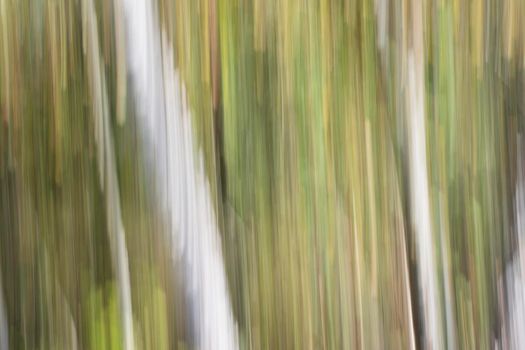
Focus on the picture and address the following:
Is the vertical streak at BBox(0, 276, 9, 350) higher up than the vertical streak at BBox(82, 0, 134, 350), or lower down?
lower down

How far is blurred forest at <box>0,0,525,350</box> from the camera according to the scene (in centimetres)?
44

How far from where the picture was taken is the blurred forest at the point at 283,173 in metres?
0.44

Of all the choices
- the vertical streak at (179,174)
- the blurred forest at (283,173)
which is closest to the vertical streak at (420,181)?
the blurred forest at (283,173)

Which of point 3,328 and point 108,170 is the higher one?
point 108,170

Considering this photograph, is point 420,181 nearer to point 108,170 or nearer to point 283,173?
point 283,173

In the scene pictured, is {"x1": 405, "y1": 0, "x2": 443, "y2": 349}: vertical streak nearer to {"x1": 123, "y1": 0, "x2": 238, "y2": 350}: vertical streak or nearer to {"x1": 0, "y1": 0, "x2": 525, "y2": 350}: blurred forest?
{"x1": 0, "y1": 0, "x2": 525, "y2": 350}: blurred forest

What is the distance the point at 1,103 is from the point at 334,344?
0.98ft

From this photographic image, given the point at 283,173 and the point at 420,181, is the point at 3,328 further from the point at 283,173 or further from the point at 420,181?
the point at 420,181

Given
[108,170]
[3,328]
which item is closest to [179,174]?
[108,170]

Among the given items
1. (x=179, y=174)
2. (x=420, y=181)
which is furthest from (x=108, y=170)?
(x=420, y=181)

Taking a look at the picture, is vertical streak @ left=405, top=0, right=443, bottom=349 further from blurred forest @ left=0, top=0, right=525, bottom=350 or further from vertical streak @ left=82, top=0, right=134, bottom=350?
vertical streak @ left=82, top=0, right=134, bottom=350

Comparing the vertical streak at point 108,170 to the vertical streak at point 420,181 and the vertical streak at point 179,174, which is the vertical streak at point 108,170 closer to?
the vertical streak at point 179,174

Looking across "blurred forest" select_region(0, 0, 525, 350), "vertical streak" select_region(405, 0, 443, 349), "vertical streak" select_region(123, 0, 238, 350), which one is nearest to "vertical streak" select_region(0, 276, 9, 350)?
"blurred forest" select_region(0, 0, 525, 350)

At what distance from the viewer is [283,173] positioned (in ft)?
1.58
